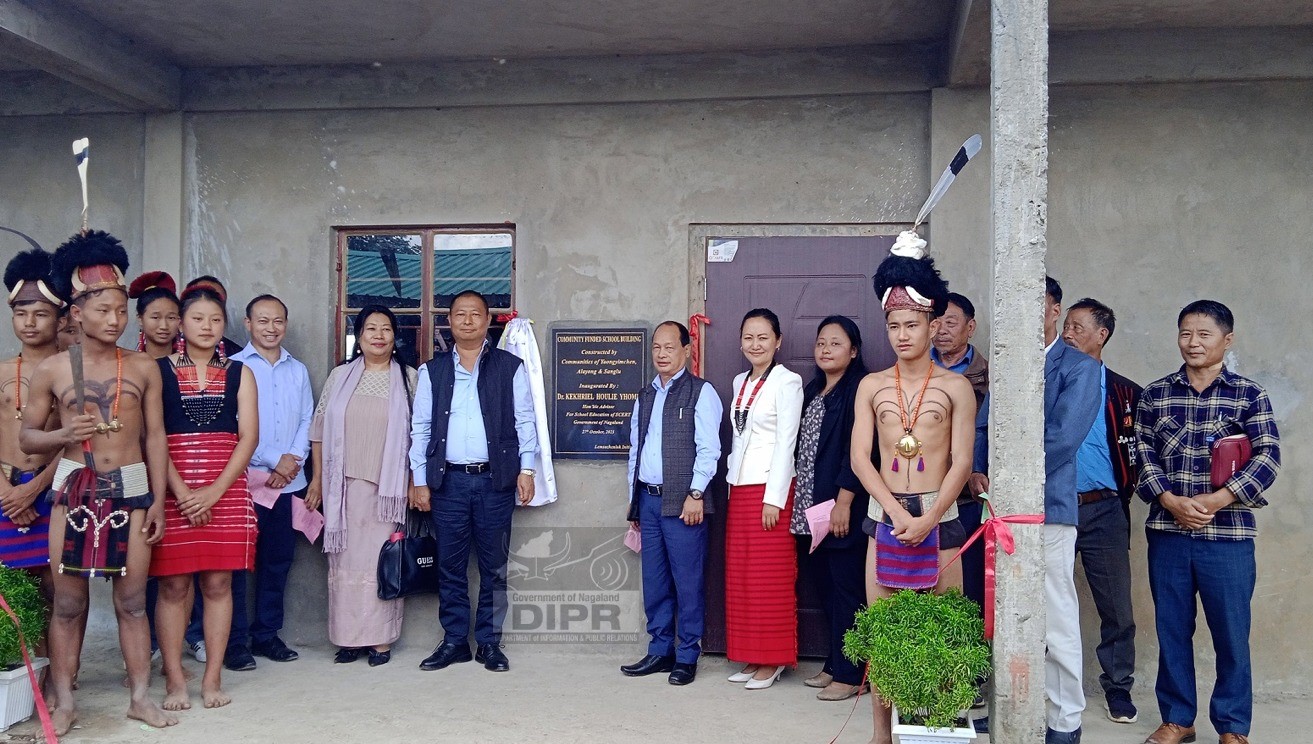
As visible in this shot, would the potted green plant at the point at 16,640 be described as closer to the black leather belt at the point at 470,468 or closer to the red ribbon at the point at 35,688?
the red ribbon at the point at 35,688

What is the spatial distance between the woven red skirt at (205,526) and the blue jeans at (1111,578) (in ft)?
13.9

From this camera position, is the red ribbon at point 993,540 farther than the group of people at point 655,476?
No

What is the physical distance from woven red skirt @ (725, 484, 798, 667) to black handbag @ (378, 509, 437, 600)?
181 centimetres

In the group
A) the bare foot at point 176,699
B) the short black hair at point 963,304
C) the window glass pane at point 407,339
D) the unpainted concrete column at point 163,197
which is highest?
the unpainted concrete column at point 163,197

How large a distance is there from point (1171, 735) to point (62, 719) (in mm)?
5042

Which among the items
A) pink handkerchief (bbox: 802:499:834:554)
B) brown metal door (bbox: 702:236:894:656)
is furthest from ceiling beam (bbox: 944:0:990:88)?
pink handkerchief (bbox: 802:499:834:554)

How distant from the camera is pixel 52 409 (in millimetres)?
4785

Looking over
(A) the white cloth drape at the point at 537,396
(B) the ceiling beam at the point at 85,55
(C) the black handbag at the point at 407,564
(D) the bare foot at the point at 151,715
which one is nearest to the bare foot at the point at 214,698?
(D) the bare foot at the point at 151,715

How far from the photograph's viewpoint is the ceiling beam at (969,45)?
4843mm

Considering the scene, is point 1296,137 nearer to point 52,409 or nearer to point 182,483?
point 182,483

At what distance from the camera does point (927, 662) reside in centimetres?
392

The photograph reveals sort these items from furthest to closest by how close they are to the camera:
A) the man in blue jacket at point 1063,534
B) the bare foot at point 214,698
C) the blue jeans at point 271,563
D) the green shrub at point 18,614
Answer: the blue jeans at point 271,563 → the bare foot at point 214,698 → the green shrub at point 18,614 → the man in blue jacket at point 1063,534

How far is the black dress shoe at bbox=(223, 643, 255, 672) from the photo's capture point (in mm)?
5871

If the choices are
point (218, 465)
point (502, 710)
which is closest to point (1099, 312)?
point (502, 710)
